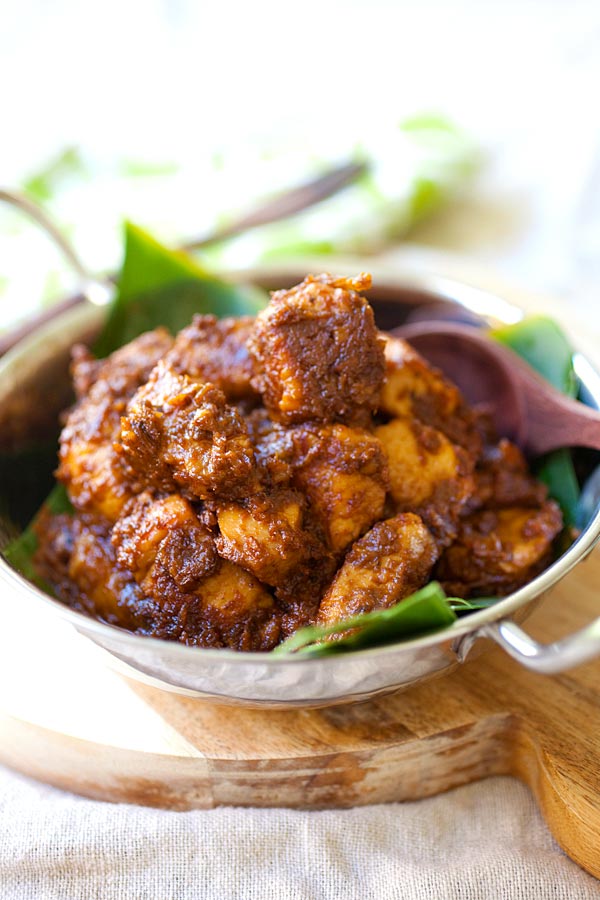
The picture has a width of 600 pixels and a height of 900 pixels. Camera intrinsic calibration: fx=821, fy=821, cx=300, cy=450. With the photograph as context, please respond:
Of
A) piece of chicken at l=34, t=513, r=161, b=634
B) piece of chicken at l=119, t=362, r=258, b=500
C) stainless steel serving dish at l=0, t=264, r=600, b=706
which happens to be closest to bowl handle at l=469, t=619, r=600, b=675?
stainless steel serving dish at l=0, t=264, r=600, b=706

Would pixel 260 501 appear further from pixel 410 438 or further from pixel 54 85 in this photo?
pixel 54 85

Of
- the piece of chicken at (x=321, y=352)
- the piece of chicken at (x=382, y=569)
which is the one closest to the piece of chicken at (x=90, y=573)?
the piece of chicken at (x=382, y=569)

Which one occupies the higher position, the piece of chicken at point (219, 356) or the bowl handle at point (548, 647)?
the piece of chicken at point (219, 356)

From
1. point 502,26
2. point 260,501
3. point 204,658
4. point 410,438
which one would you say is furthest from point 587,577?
point 502,26

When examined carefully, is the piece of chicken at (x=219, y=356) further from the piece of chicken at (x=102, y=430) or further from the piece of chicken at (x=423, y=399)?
the piece of chicken at (x=423, y=399)

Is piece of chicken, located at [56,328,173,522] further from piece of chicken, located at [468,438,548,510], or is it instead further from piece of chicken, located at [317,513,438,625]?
piece of chicken, located at [468,438,548,510]

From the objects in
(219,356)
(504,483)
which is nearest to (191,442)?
(219,356)
